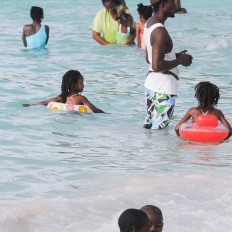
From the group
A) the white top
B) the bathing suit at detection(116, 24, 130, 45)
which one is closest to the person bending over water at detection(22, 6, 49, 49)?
the bathing suit at detection(116, 24, 130, 45)

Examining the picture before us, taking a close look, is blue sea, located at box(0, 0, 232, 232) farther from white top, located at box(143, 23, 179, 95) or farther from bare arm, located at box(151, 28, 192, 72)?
bare arm, located at box(151, 28, 192, 72)

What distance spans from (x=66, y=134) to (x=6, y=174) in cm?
187

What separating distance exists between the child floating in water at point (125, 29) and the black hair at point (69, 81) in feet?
16.3

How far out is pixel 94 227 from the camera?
6.39m

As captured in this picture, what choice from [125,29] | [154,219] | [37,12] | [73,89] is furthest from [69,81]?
[125,29]

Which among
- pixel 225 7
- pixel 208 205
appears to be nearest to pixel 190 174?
pixel 208 205

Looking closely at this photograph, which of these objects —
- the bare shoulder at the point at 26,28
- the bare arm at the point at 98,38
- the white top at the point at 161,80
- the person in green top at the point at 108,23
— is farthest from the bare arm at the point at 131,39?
the white top at the point at 161,80

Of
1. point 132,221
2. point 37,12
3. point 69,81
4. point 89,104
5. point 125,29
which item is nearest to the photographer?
point 132,221

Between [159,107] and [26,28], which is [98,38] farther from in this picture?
[159,107]

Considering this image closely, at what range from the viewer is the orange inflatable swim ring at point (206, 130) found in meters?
8.62

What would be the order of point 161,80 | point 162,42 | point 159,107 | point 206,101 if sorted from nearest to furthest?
point 162,42 → point 161,80 → point 159,107 → point 206,101

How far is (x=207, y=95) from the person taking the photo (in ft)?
28.3

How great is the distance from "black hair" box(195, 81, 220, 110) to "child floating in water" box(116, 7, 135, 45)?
6339 millimetres

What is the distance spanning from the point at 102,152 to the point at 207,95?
3.97ft
